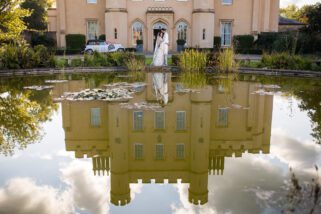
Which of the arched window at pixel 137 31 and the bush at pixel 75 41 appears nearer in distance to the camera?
the bush at pixel 75 41

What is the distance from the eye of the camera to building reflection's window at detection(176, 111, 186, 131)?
787cm

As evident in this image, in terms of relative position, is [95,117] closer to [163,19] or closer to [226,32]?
[163,19]

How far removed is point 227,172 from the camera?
575 centimetres

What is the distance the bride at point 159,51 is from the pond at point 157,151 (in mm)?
8089

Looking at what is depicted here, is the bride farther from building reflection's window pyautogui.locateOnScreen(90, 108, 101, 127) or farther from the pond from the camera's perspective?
building reflection's window pyautogui.locateOnScreen(90, 108, 101, 127)

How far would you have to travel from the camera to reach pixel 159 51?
19.7m

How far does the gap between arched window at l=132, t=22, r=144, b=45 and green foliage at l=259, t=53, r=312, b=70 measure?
15934 millimetres

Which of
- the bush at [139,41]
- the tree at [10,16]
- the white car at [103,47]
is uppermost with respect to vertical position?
the tree at [10,16]

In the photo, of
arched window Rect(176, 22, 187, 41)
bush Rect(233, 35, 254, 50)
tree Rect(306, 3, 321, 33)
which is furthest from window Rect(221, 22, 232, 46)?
tree Rect(306, 3, 321, 33)

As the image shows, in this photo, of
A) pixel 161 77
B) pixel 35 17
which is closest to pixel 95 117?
pixel 161 77

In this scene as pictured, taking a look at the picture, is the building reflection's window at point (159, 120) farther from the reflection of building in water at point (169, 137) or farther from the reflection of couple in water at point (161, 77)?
the reflection of couple in water at point (161, 77)

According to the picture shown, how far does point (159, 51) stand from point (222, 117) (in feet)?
37.5

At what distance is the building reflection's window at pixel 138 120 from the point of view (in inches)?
311

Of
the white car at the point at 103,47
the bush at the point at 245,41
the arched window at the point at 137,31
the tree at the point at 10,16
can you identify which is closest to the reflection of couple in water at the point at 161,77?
the tree at the point at 10,16
